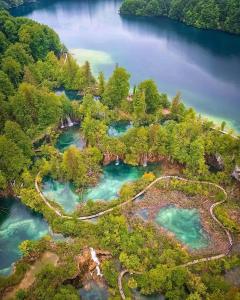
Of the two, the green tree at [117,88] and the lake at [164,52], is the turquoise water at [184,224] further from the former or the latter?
the green tree at [117,88]

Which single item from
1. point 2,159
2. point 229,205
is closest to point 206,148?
point 229,205

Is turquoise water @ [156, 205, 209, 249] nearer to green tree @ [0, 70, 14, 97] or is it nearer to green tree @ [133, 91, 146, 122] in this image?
green tree @ [133, 91, 146, 122]

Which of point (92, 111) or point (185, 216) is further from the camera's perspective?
point (92, 111)

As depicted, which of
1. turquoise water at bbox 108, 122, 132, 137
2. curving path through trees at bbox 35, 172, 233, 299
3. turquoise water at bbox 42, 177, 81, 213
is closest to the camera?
curving path through trees at bbox 35, 172, 233, 299

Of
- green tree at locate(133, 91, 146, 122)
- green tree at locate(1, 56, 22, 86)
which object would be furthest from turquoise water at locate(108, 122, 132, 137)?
green tree at locate(1, 56, 22, 86)

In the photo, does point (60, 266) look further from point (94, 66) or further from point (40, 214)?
point (94, 66)

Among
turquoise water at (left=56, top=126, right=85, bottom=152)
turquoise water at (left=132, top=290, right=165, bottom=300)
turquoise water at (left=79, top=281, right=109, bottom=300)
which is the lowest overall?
turquoise water at (left=79, top=281, right=109, bottom=300)
